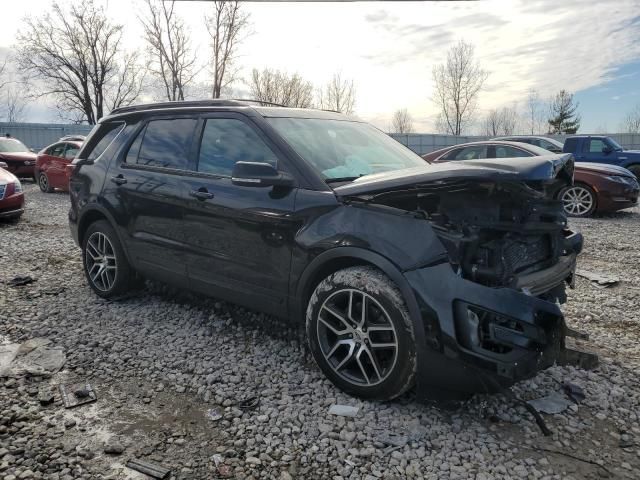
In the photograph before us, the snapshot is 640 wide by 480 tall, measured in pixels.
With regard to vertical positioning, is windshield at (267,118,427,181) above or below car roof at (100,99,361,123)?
below

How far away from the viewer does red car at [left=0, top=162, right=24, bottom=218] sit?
897cm

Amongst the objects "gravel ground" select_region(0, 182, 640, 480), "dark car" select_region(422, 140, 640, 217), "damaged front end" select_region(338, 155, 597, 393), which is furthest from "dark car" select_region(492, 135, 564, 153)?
"damaged front end" select_region(338, 155, 597, 393)

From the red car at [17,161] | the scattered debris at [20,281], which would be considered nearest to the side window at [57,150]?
the red car at [17,161]

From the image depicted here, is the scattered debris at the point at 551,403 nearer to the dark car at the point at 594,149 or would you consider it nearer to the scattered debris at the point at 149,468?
the scattered debris at the point at 149,468

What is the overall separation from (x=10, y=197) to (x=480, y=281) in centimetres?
949

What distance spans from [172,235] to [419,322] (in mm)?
2291

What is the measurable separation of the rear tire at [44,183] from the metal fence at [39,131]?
654 inches

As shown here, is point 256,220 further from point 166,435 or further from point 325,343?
point 166,435

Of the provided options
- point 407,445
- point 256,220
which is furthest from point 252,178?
point 407,445

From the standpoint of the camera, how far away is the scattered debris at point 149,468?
90.0 inches

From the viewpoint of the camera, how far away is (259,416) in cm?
278

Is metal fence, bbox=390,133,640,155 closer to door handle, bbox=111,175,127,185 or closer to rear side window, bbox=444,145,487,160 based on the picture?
rear side window, bbox=444,145,487,160

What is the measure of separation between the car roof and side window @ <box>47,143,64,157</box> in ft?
38.5

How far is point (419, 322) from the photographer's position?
2.59 meters
